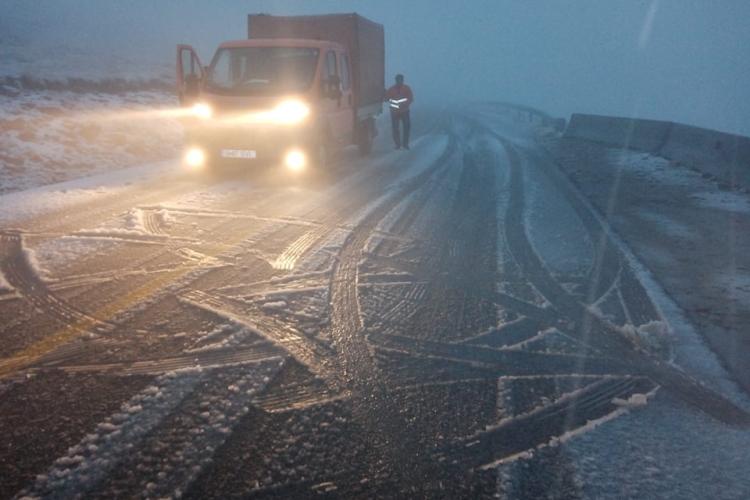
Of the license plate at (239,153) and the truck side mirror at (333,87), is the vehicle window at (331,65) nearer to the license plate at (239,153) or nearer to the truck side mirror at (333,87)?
the truck side mirror at (333,87)

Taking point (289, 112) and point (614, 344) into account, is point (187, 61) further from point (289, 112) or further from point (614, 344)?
point (614, 344)

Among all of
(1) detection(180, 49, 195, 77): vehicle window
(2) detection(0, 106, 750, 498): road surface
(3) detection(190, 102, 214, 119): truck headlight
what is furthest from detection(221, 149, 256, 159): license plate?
(2) detection(0, 106, 750, 498): road surface

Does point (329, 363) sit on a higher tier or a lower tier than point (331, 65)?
lower

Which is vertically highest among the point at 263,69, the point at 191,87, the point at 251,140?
the point at 263,69

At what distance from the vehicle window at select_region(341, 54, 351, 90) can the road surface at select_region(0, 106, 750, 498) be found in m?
5.90

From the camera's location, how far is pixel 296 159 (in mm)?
10508

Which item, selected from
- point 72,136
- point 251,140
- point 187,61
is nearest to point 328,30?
point 187,61

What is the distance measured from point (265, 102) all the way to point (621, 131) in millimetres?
11368

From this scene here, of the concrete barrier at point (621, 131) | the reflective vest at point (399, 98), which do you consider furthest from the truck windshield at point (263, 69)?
the concrete barrier at point (621, 131)

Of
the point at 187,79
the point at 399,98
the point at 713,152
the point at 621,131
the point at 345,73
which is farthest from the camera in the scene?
the point at 621,131

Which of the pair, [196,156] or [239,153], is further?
[196,156]

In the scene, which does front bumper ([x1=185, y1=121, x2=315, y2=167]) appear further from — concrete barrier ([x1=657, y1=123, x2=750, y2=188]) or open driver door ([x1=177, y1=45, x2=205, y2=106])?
concrete barrier ([x1=657, y1=123, x2=750, y2=188])

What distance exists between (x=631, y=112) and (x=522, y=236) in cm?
7683

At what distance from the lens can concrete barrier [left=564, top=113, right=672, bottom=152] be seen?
47.1ft
